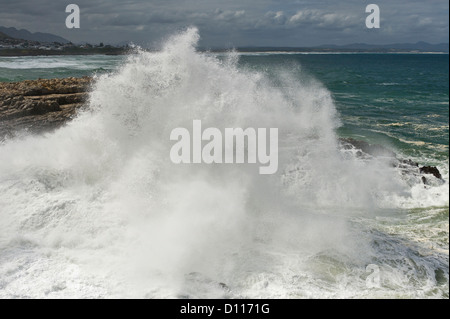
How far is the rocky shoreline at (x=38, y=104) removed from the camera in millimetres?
→ 11305

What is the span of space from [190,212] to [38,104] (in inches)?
345

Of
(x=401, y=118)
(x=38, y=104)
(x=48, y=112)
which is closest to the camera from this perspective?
(x=38, y=104)

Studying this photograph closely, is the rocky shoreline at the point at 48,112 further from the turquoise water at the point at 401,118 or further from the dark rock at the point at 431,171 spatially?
the turquoise water at the point at 401,118

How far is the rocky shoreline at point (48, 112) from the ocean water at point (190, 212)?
755mm

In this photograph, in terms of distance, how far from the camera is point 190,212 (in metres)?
6.61

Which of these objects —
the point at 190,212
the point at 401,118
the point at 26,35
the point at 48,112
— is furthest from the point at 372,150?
the point at 26,35

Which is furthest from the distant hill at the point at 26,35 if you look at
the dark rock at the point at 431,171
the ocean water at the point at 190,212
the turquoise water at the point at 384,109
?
the dark rock at the point at 431,171

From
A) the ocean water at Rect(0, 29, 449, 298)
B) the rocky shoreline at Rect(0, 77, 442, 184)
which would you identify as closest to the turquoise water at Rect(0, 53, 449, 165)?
the rocky shoreline at Rect(0, 77, 442, 184)

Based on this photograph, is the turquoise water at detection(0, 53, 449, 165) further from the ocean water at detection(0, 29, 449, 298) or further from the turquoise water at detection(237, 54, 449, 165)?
the ocean water at detection(0, 29, 449, 298)

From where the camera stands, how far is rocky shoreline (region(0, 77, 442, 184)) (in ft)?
36.1

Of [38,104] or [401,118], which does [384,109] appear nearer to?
[401,118]

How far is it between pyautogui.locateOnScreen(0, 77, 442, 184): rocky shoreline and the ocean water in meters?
0.75

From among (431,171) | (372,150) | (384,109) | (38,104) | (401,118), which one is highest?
(38,104)
